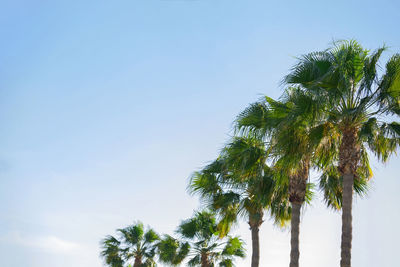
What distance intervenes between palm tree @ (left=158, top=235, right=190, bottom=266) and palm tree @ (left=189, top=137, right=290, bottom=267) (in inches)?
162

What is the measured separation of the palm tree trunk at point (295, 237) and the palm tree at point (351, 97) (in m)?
2.58

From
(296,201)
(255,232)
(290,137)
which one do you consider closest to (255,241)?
(255,232)

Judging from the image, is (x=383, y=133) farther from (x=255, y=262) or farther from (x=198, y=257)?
(x=198, y=257)

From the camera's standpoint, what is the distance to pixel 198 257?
21359 millimetres

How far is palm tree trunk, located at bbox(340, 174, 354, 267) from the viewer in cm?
1128

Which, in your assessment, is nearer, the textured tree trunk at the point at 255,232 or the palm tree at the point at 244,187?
the palm tree at the point at 244,187

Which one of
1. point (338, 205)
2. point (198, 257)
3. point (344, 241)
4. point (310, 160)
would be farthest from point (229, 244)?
point (344, 241)

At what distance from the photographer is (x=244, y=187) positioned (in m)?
17.8

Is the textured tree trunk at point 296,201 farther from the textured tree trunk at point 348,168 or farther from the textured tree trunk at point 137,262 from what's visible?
the textured tree trunk at point 137,262

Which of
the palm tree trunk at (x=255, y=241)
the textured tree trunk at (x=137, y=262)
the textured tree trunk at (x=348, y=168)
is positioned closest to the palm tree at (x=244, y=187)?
the palm tree trunk at (x=255, y=241)

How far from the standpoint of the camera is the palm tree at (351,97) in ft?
38.4

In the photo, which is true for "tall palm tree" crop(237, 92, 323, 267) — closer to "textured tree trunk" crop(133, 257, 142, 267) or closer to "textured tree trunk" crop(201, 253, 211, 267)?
"textured tree trunk" crop(201, 253, 211, 267)

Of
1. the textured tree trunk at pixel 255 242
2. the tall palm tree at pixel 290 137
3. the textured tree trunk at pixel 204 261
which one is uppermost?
the tall palm tree at pixel 290 137

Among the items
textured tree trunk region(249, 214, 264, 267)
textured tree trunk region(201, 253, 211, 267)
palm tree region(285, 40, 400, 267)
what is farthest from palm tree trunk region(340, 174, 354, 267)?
textured tree trunk region(201, 253, 211, 267)
